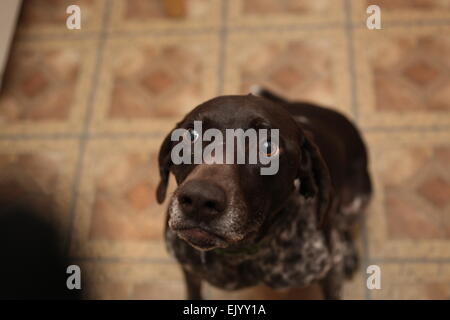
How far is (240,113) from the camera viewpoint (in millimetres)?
1743

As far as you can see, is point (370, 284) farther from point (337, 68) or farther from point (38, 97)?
point (38, 97)

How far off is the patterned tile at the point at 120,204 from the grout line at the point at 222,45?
62cm

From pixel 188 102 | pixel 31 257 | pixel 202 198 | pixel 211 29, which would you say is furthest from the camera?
pixel 211 29

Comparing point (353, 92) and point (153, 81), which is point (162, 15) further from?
point (353, 92)

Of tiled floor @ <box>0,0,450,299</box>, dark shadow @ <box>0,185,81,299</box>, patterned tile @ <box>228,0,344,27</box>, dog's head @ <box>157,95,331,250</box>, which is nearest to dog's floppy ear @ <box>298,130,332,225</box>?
dog's head @ <box>157,95,331,250</box>

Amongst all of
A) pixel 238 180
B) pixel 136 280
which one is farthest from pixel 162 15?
pixel 238 180

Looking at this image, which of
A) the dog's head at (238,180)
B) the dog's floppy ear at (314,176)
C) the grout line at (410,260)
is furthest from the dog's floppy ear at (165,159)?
the grout line at (410,260)

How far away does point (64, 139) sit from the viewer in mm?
3361

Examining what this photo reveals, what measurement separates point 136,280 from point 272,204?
1350 millimetres

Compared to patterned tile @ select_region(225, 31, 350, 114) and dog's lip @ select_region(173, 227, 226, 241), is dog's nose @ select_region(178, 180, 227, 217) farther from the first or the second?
patterned tile @ select_region(225, 31, 350, 114)

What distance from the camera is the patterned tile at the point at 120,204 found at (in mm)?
2957

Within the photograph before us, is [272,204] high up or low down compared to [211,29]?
down

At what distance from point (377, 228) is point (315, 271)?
2.84ft

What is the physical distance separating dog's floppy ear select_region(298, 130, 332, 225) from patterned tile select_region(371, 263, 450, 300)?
960 millimetres
